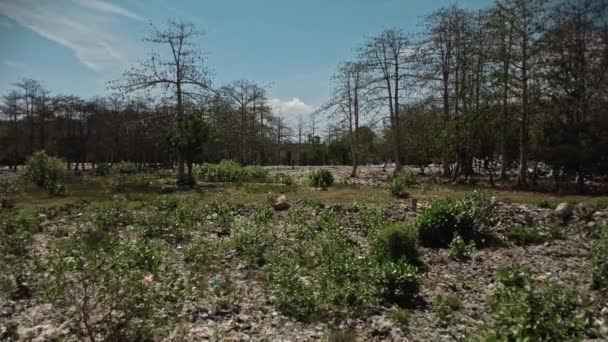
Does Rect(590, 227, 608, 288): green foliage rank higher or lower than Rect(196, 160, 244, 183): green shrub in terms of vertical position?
lower

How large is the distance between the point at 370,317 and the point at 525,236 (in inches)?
228

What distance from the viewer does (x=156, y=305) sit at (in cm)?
566

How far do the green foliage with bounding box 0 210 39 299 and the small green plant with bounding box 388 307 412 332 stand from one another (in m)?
5.46

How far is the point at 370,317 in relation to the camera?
6023mm

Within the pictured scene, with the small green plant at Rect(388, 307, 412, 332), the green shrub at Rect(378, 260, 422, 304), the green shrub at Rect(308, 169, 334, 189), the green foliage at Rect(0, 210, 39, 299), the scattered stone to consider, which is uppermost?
the green shrub at Rect(308, 169, 334, 189)

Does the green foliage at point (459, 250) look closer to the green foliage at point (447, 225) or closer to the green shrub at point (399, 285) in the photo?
the green foliage at point (447, 225)

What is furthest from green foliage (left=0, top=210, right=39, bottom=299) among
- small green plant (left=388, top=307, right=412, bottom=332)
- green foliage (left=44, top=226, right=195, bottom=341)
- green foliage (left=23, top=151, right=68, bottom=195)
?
green foliage (left=23, top=151, right=68, bottom=195)

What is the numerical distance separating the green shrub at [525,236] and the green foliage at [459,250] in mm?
1446

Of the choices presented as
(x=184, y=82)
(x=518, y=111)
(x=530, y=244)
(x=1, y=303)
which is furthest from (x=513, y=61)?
(x=1, y=303)

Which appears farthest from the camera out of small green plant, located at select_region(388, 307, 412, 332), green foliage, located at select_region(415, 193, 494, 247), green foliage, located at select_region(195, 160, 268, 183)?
green foliage, located at select_region(195, 160, 268, 183)

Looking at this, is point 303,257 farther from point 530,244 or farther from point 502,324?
point 530,244

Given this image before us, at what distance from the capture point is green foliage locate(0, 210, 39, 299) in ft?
21.6

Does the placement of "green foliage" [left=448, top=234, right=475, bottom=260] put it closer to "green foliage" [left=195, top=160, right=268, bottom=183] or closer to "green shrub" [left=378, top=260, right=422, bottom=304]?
"green shrub" [left=378, top=260, right=422, bottom=304]

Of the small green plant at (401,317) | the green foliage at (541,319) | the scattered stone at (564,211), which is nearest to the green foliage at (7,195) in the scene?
the small green plant at (401,317)
